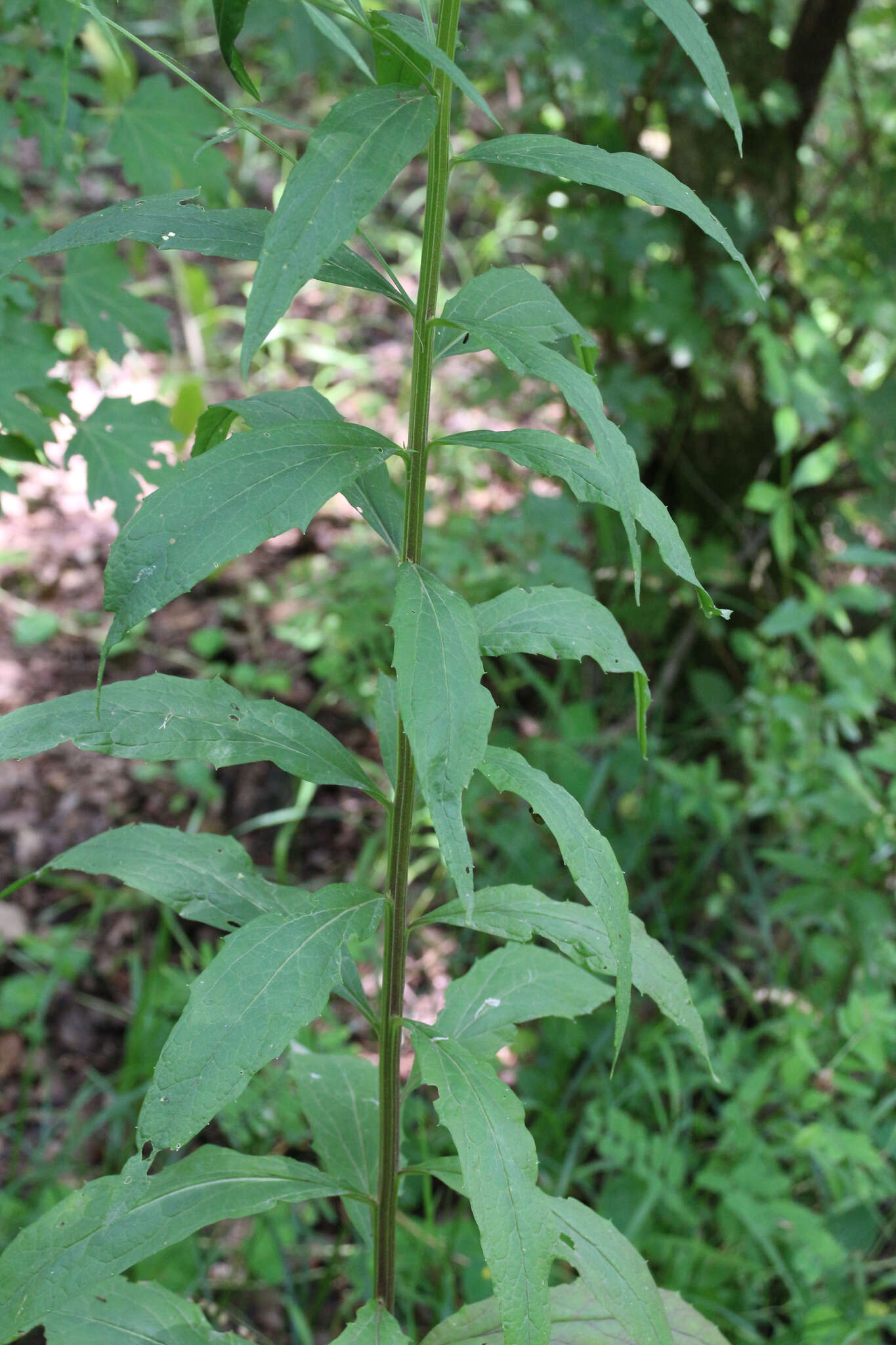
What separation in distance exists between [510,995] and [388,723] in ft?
1.22

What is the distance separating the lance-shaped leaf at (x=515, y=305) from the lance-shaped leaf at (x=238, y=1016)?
0.55m

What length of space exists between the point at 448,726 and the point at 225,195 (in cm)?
140

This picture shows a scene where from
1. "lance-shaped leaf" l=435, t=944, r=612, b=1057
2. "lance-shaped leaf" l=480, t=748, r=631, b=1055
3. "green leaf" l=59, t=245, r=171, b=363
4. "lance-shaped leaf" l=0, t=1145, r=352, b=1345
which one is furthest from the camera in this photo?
"green leaf" l=59, t=245, r=171, b=363

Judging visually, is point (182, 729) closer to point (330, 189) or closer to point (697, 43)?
point (330, 189)

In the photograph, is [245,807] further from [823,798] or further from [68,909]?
[823,798]

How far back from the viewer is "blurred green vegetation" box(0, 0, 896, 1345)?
187 centimetres

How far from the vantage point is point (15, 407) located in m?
1.48

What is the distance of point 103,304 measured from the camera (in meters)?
1.69

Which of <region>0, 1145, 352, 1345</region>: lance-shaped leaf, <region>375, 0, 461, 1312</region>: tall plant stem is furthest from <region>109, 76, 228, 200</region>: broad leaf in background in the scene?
<region>0, 1145, 352, 1345</region>: lance-shaped leaf

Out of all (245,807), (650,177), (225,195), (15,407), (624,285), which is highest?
(624,285)

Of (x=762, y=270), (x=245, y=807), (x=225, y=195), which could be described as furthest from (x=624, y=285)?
(x=245, y=807)

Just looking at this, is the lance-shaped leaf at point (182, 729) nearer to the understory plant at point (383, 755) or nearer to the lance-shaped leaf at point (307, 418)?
the understory plant at point (383, 755)

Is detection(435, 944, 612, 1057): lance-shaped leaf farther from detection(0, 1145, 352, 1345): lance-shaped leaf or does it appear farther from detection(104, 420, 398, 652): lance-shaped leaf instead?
detection(104, 420, 398, 652): lance-shaped leaf

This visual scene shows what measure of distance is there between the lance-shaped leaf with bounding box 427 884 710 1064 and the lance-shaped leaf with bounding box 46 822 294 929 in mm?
192
